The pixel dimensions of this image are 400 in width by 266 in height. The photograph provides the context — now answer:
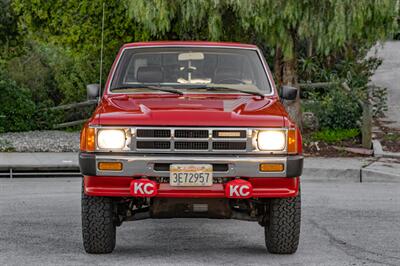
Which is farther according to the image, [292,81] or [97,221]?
[292,81]

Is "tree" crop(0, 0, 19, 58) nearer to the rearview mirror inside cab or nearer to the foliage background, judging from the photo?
the foliage background

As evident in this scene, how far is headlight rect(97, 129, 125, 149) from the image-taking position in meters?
8.26

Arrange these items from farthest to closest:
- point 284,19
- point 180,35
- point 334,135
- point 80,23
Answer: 1. point 80,23
2. point 180,35
3. point 334,135
4. point 284,19

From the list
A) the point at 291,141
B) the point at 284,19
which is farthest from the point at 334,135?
the point at 291,141

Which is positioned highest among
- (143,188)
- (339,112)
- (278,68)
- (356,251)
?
(143,188)

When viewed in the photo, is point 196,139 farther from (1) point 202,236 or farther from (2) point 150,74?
(1) point 202,236

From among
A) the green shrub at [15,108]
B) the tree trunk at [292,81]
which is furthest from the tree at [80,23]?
the tree trunk at [292,81]

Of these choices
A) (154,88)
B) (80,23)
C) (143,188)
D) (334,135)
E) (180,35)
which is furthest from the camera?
(80,23)

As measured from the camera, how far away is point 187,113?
832cm

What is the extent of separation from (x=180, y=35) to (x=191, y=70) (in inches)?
410

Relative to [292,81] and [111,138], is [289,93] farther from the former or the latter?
[292,81]

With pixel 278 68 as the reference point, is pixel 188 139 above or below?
above

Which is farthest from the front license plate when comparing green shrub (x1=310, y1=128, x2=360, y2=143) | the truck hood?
green shrub (x1=310, y1=128, x2=360, y2=143)

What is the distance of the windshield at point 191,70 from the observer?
966 cm
